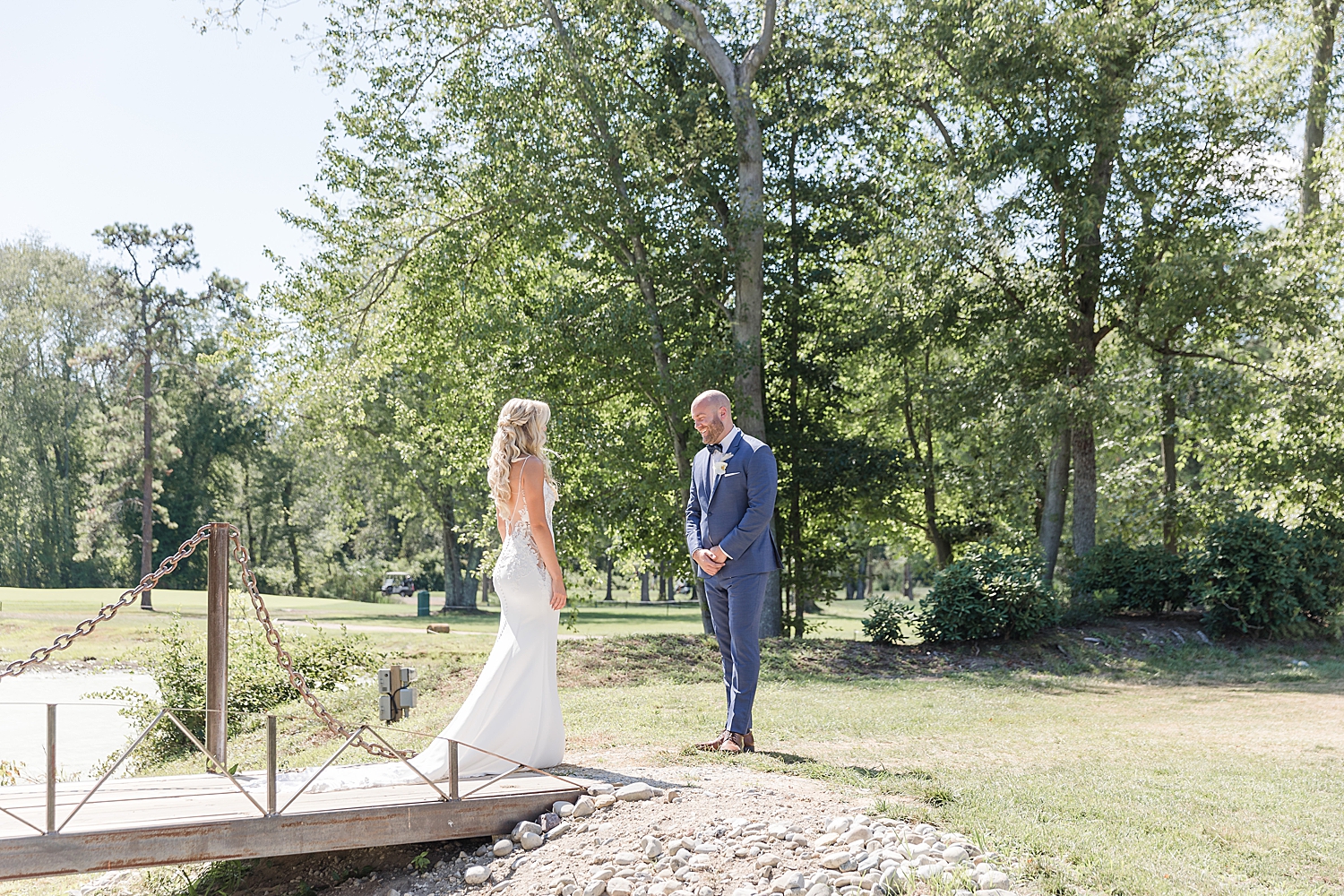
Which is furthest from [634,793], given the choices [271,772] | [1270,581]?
[1270,581]

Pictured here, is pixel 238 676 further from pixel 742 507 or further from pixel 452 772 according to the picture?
pixel 742 507

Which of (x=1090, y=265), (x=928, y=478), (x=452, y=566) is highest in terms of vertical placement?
(x=1090, y=265)

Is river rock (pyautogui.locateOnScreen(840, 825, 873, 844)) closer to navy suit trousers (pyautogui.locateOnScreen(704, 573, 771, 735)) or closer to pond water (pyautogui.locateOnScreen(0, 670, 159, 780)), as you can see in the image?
navy suit trousers (pyautogui.locateOnScreen(704, 573, 771, 735))

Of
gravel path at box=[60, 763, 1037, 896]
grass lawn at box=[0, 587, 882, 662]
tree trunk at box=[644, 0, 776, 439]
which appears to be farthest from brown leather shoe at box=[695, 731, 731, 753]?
tree trunk at box=[644, 0, 776, 439]

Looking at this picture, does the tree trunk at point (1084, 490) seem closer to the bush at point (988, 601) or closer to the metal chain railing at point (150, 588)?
the bush at point (988, 601)

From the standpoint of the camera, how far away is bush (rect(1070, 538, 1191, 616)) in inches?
658

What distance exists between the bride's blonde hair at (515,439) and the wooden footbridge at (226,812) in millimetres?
1595

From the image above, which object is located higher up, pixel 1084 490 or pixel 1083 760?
pixel 1084 490

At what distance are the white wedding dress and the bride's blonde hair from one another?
0.54ft

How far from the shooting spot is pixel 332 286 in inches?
751

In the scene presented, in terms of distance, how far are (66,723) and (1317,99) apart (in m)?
22.0

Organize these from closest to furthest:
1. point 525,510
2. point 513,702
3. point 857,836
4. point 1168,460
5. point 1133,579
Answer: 1. point 857,836
2. point 513,702
3. point 525,510
4. point 1133,579
5. point 1168,460

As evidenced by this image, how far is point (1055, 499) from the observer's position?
62.7 ft

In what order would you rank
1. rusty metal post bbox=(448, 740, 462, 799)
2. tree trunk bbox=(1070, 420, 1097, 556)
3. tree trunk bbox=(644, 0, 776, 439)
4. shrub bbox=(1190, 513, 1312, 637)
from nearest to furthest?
rusty metal post bbox=(448, 740, 462, 799), shrub bbox=(1190, 513, 1312, 637), tree trunk bbox=(644, 0, 776, 439), tree trunk bbox=(1070, 420, 1097, 556)
